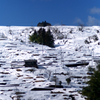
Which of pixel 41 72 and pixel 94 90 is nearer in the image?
pixel 94 90

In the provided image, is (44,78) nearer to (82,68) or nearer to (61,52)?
(82,68)

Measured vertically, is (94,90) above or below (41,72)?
below

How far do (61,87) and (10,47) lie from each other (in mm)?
11586

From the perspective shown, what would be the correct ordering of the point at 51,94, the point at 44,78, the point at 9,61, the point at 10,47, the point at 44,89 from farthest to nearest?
the point at 10,47 → the point at 9,61 → the point at 44,78 → the point at 44,89 → the point at 51,94

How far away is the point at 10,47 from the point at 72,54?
24.5 feet

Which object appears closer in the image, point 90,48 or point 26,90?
point 26,90

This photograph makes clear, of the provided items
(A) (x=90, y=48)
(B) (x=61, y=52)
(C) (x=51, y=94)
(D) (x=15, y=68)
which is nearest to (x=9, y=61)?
(D) (x=15, y=68)

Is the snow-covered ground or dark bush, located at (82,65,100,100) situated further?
the snow-covered ground

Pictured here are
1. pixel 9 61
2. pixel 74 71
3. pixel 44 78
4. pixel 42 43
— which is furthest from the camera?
pixel 42 43

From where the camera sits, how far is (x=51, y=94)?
12492 mm

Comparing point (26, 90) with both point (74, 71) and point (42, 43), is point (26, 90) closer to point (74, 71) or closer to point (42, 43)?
point (74, 71)

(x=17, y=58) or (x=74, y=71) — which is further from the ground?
(x=17, y=58)

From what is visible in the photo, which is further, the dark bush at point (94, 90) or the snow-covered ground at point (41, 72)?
the snow-covered ground at point (41, 72)

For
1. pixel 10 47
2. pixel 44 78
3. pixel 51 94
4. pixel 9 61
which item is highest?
pixel 10 47
